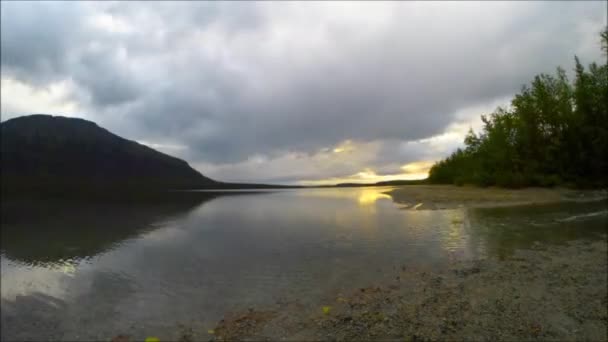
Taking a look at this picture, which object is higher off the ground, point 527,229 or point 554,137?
point 554,137

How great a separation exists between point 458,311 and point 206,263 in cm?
1144

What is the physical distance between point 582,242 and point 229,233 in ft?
71.4

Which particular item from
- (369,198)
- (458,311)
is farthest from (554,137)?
(458,311)

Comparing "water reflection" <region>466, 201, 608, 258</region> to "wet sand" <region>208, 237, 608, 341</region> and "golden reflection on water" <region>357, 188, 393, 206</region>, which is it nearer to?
"wet sand" <region>208, 237, 608, 341</region>

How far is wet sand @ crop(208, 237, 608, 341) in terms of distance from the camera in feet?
22.0

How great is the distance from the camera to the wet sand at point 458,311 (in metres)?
6.69

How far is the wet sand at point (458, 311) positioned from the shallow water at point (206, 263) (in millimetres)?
1148

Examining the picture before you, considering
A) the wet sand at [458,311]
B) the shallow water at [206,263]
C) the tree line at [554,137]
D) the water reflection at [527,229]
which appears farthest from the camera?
the tree line at [554,137]

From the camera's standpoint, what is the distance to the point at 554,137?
47.4 m

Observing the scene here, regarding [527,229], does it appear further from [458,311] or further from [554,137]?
[554,137]

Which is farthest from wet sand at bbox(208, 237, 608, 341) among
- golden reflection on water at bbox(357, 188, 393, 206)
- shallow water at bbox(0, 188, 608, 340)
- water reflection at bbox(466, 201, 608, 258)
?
golden reflection on water at bbox(357, 188, 393, 206)

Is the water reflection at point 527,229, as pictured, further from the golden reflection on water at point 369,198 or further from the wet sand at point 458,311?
the golden reflection on water at point 369,198

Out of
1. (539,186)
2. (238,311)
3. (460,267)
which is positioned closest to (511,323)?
(460,267)

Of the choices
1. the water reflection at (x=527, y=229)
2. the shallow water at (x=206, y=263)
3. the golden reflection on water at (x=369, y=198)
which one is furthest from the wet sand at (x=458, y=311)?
the golden reflection on water at (x=369, y=198)
